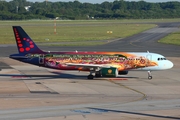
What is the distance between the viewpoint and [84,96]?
42.9 meters

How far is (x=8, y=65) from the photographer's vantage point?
68500 millimetres

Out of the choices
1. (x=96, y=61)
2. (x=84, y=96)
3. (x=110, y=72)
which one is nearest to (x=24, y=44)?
(x=96, y=61)

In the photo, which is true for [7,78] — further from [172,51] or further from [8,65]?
[172,51]

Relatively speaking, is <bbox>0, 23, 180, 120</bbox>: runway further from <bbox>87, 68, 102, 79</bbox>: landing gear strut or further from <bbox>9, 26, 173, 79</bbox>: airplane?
<bbox>9, 26, 173, 79</bbox>: airplane

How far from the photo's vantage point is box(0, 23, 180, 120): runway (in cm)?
3469

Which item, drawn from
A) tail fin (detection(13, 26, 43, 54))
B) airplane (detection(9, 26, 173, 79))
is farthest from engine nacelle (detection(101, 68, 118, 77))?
tail fin (detection(13, 26, 43, 54))

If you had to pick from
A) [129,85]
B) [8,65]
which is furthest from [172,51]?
[129,85]

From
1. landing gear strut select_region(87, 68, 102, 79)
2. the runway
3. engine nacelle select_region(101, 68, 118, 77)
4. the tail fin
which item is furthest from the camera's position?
the tail fin

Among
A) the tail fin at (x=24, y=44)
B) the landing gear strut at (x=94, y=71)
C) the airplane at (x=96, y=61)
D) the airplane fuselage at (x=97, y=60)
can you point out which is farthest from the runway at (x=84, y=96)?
the tail fin at (x=24, y=44)

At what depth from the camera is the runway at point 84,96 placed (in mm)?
34688

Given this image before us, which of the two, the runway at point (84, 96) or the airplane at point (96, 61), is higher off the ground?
the airplane at point (96, 61)

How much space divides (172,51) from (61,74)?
3939 centimetres

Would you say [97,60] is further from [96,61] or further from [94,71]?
[94,71]

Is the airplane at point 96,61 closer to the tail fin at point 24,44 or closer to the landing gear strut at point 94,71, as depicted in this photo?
the landing gear strut at point 94,71
